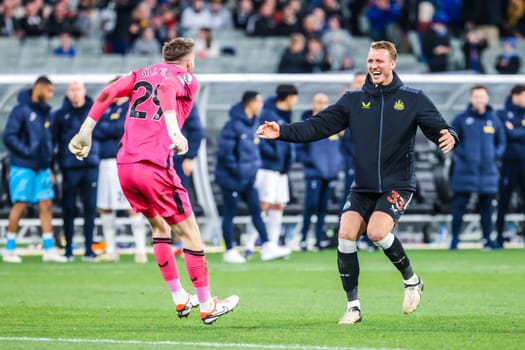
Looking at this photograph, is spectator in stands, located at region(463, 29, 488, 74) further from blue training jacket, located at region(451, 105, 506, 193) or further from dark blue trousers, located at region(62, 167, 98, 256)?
dark blue trousers, located at region(62, 167, 98, 256)

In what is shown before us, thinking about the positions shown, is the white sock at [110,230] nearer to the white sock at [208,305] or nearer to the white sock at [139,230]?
the white sock at [139,230]

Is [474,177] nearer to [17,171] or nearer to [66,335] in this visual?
[17,171]

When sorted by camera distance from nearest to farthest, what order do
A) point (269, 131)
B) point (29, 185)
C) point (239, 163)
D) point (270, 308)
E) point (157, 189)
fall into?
point (157, 189), point (269, 131), point (270, 308), point (29, 185), point (239, 163)

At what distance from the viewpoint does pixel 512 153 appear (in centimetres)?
2067

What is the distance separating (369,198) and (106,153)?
7817 mm

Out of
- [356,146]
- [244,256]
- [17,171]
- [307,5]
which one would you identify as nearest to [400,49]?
[307,5]

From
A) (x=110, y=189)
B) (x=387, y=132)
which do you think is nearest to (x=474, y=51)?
(x=110, y=189)

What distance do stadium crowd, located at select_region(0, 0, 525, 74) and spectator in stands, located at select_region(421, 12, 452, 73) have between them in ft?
0.07

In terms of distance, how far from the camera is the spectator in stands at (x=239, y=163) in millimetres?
18094

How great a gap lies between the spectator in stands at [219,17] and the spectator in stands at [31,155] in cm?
1173

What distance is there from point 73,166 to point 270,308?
691cm

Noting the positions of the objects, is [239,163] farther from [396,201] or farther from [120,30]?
[120,30]

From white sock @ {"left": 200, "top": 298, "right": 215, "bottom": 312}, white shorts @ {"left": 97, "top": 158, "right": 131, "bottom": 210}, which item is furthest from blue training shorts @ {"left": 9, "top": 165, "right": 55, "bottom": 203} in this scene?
white sock @ {"left": 200, "top": 298, "right": 215, "bottom": 312}

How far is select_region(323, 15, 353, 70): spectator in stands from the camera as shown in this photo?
27484mm
